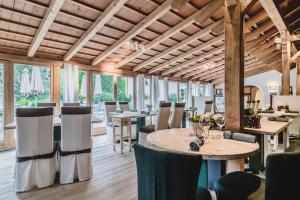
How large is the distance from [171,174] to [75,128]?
2.13 m

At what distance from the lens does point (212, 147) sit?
1.54 m

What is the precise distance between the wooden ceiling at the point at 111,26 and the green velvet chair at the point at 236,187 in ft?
11.0

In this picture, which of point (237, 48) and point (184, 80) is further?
point (184, 80)

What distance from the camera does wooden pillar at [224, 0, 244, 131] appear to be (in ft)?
7.06

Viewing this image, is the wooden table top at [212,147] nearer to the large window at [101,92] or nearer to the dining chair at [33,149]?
the dining chair at [33,149]

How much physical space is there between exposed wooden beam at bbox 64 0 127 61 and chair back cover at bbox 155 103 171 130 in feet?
6.71

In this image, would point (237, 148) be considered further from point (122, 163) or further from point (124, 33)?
point (124, 33)

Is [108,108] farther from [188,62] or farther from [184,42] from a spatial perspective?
[188,62]

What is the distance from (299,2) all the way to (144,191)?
→ 5.69 m

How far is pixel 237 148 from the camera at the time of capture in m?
1.49

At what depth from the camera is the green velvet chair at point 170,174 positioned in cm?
103

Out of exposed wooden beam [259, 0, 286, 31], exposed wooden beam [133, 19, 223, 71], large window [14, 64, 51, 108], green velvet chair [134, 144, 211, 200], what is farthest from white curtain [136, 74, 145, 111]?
green velvet chair [134, 144, 211, 200]

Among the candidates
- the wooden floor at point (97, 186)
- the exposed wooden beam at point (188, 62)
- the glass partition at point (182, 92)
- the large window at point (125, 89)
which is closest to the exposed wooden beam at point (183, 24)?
the large window at point (125, 89)

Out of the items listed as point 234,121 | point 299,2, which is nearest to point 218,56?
point 299,2
